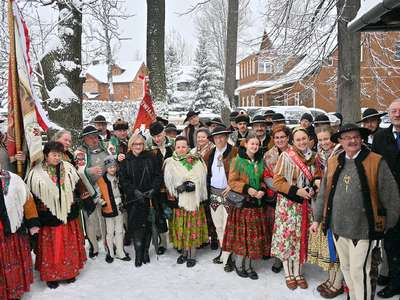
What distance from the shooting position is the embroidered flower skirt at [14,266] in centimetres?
400

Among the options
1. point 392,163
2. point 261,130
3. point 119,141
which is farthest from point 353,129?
point 119,141

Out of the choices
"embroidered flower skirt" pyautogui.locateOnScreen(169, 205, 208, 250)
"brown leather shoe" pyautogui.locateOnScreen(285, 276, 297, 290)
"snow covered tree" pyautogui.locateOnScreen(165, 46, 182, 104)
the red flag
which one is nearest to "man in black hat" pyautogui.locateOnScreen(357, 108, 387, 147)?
"brown leather shoe" pyautogui.locateOnScreen(285, 276, 297, 290)

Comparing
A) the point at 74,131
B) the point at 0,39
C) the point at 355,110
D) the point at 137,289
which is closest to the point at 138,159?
the point at 137,289

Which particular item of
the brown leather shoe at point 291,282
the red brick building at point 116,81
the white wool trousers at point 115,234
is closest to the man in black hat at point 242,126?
the white wool trousers at point 115,234

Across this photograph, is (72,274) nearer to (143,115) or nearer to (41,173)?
(41,173)

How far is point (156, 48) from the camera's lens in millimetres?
9117

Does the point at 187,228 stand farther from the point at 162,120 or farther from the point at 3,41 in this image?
the point at 3,41

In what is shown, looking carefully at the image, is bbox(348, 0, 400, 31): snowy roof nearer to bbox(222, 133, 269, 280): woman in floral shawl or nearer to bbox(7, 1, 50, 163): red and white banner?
bbox(222, 133, 269, 280): woman in floral shawl

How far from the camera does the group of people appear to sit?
3.61 m

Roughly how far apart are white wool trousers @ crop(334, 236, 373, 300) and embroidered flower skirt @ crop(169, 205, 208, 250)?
2077 millimetres

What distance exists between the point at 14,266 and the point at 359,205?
149 inches

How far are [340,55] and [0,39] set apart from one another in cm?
874

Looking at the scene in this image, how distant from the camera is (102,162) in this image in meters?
5.37

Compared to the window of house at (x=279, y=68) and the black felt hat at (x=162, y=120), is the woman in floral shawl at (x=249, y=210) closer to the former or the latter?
the black felt hat at (x=162, y=120)
